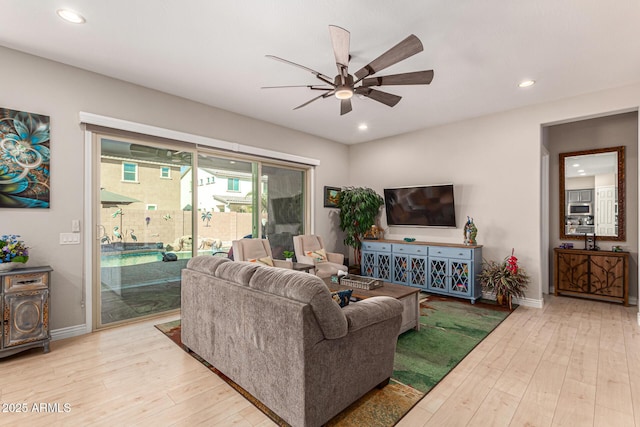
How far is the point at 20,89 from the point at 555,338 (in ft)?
19.0

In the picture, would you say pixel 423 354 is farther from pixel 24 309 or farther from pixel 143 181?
pixel 143 181

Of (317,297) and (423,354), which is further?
(423,354)

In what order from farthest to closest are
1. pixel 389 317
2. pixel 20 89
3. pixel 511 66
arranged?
pixel 511 66 → pixel 20 89 → pixel 389 317

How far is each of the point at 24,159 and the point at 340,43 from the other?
10.2 feet

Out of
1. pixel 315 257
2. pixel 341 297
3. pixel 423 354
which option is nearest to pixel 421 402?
pixel 423 354

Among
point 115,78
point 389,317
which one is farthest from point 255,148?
point 389,317

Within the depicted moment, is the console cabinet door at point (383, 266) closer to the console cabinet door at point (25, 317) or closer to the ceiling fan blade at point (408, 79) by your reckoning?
the ceiling fan blade at point (408, 79)

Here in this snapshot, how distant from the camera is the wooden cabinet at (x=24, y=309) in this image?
2613 millimetres

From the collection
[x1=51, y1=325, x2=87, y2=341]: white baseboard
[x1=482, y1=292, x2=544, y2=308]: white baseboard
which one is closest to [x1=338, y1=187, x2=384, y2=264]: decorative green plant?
[x1=482, y1=292, x2=544, y2=308]: white baseboard

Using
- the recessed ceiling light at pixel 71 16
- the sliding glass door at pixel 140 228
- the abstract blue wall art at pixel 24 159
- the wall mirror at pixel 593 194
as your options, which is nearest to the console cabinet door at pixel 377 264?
the wall mirror at pixel 593 194

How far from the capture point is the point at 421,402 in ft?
6.86

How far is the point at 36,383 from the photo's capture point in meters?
2.33

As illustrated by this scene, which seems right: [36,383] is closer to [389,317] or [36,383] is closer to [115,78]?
[389,317]

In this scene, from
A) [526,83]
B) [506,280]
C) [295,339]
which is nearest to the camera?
[295,339]
